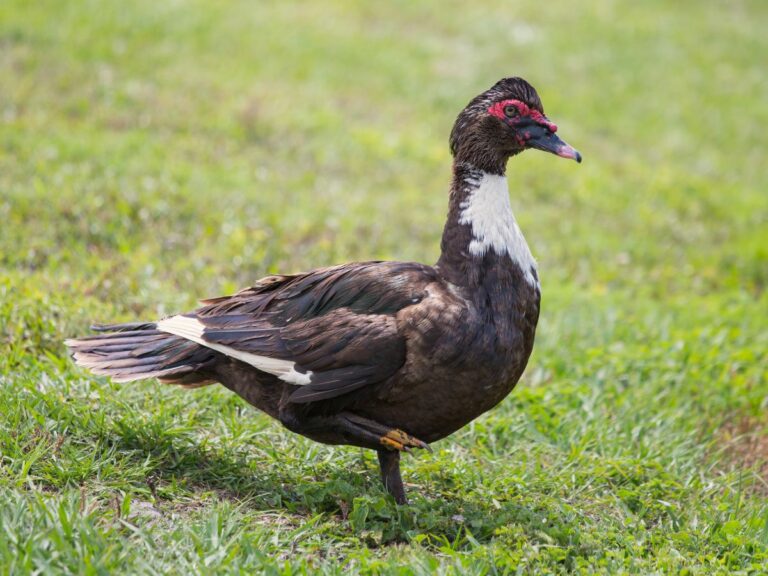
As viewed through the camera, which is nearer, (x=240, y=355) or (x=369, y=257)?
(x=240, y=355)

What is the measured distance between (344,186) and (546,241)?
2011 millimetres

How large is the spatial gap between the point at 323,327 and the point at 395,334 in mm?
379

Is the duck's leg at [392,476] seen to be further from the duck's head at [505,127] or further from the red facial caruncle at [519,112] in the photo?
the red facial caruncle at [519,112]

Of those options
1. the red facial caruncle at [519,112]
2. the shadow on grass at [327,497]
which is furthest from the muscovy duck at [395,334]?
the shadow on grass at [327,497]

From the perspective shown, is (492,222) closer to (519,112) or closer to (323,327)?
(519,112)

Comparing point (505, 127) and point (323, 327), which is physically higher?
point (505, 127)

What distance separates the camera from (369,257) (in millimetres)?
7945

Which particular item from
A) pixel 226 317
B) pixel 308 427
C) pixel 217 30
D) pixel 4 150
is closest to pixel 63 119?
pixel 4 150

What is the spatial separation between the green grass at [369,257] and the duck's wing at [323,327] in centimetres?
52

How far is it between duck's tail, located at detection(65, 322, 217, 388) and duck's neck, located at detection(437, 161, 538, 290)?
1.25 metres

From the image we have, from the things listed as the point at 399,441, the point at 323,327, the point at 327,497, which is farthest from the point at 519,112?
the point at 327,497

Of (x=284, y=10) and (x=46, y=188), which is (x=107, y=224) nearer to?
(x=46, y=188)

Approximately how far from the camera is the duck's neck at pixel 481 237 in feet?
14.4

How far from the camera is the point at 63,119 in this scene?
951 cm
